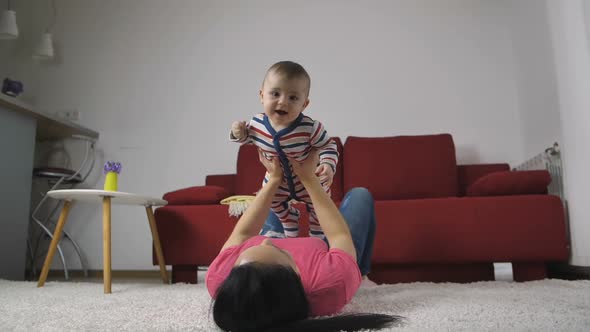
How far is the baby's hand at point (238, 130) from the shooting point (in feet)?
4.30

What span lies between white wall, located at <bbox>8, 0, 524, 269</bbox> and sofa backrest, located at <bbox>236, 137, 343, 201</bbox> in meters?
0.39

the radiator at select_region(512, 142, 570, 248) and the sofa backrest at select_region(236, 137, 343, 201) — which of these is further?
the sofa backrest at select_region(236, 137, 343, 201)

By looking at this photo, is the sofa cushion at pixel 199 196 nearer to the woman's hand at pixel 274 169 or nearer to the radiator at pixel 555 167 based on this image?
the woman's hand at pixel 274 169

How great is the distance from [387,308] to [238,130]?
2.27ft

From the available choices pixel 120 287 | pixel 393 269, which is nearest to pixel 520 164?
pixel 393 269

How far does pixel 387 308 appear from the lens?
123cm

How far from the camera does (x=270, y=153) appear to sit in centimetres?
134

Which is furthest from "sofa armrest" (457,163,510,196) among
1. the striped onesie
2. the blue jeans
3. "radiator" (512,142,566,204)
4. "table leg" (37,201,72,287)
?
"table leg" (37,201,72,287)

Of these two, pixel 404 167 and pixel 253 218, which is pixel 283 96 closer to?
pixel 253 218

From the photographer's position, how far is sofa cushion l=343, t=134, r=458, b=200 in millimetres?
2670

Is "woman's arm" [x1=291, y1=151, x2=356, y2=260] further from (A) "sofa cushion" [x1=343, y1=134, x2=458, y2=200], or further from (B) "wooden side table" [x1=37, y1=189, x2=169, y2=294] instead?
(A) "sofa cushion" [x1=343, y1=134, x2=458, y2=200]

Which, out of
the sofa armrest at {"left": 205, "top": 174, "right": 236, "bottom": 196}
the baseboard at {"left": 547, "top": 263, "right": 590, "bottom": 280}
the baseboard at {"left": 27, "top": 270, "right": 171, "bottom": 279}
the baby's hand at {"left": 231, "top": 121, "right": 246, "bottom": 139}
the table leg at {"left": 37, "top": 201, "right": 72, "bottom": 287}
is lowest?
the baseboard at {"left": 27, "top": 270, "right": 171, "bottom": 279}

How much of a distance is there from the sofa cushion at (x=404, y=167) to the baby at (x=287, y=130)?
1290 mm

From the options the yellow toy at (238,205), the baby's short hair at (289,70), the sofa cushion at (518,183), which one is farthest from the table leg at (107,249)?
the sofa cushion at (518,183)
